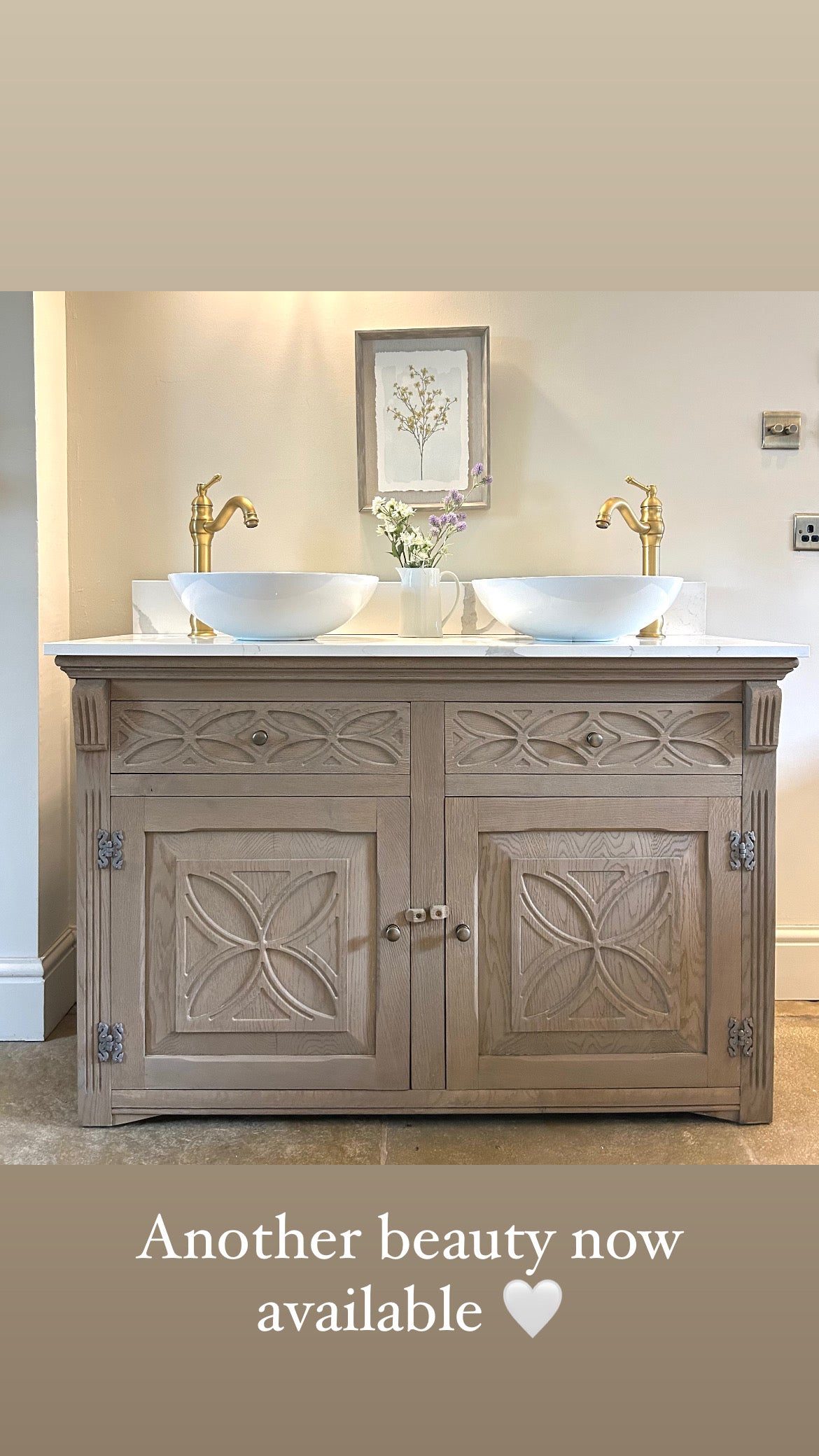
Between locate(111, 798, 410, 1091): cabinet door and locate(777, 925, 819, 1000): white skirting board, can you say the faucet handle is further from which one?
locate(777, 925, 819, 1000): white skirting board

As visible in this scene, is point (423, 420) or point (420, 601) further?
point (423, 420)

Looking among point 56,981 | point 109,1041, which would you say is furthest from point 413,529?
point 56,981

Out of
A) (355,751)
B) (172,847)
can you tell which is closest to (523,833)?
(355,751)

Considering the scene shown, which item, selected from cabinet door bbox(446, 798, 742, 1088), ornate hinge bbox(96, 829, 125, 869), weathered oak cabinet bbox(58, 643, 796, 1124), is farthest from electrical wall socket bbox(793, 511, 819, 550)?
ornate hinge bbox(96, 829, 125, 869)

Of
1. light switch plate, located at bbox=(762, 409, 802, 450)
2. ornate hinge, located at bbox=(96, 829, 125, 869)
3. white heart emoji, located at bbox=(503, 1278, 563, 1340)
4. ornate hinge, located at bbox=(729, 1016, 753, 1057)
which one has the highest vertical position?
light switch plate, located at bbox=(762, 409, 802, 450)

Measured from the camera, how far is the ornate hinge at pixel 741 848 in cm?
167

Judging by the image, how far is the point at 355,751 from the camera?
5.43ft

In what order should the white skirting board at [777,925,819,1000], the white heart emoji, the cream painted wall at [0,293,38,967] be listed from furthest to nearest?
1. the white skirting board at [777,925,819,1000]
2. the cream painted wall at [0,293,38,967]
3. the white heart emoji

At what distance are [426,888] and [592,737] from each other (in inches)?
14.9

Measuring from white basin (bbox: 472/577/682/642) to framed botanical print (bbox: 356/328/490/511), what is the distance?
0.51 meters

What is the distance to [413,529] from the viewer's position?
2109mm

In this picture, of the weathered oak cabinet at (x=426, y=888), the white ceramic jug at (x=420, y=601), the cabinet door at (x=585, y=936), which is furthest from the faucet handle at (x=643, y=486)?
the cabinet door at (x=585, y=936)

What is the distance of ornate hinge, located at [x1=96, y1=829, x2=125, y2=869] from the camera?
1664 mm

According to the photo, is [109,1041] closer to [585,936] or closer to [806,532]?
[585,936]
